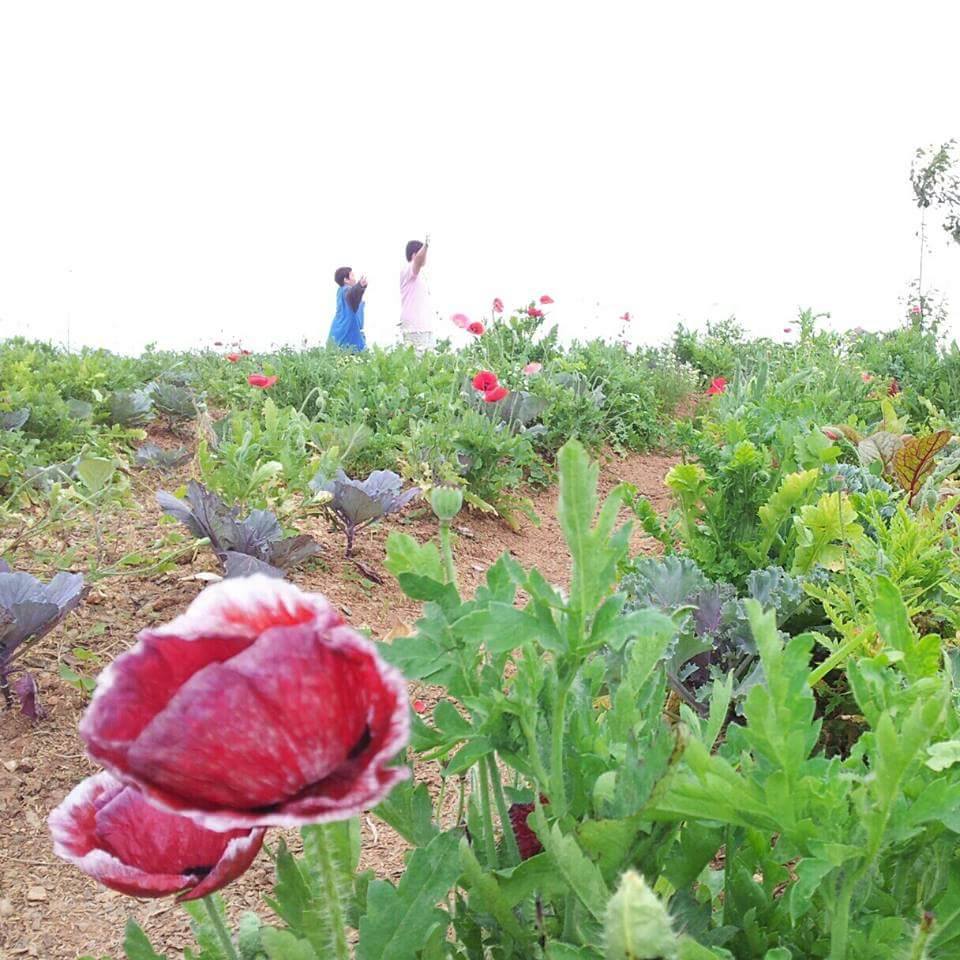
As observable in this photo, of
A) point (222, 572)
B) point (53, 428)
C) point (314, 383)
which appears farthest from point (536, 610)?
point (314, 383)

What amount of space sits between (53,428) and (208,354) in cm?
539

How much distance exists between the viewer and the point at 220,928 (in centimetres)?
77

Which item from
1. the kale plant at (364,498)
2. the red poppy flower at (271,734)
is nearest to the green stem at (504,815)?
the red poppy flower at (271,734)

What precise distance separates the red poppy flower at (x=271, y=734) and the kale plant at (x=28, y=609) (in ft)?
6.37

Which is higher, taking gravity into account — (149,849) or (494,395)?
(494,395)

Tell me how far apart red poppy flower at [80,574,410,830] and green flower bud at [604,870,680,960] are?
0.13 meters

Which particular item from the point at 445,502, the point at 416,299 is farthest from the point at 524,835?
the point at 416,299

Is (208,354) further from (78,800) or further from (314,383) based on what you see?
(78,800)

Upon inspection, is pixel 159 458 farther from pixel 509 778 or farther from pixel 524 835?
pixel 524 835

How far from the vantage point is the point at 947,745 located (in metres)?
0.76

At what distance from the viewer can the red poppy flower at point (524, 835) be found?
927 millimetres

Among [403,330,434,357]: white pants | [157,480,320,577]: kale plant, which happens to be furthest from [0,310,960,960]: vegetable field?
[403,330,434,357]: white pants

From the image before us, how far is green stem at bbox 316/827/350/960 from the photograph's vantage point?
1.94 ft

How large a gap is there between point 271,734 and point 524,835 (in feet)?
1.66
